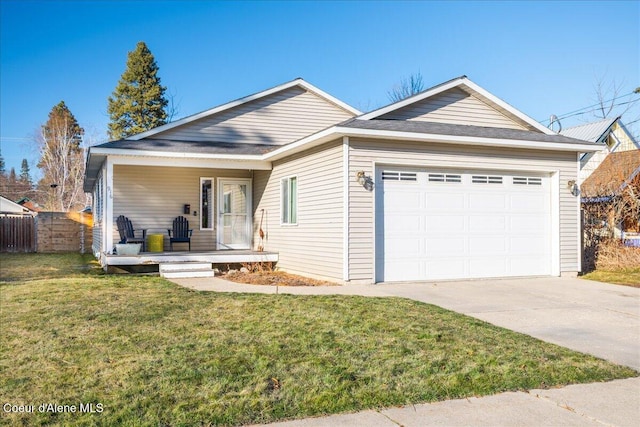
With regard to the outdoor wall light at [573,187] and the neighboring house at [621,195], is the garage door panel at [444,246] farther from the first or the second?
the neighboring house at [621,195]

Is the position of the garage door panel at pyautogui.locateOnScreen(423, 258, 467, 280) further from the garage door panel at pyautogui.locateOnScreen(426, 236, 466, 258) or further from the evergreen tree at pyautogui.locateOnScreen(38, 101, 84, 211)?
the evergreen tree at pyautogui.locateOnScreen(38, 101, 84, 211)

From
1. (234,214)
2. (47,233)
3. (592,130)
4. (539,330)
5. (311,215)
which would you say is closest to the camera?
(539,330)

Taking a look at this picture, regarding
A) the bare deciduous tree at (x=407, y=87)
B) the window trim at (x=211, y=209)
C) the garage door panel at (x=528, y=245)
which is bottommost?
the garage door panel at (x=528, y=245)

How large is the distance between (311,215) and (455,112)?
426 centimetres

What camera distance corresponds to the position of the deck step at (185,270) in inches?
429

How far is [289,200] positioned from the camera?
1222 cm

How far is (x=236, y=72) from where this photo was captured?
30969 millimetres

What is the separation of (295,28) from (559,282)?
16.7m

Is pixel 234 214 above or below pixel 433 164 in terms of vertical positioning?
below

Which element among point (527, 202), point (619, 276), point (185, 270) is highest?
point (527, 202)

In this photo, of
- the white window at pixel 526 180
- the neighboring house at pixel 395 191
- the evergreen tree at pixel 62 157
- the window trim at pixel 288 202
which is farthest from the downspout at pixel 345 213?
the evergreen tree at pixel 62 157

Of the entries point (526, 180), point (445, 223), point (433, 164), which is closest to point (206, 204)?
point (433, 164)

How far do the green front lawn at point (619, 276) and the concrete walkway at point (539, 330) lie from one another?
2.51 feet

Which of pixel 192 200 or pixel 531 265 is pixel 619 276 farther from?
pixel 192 200
